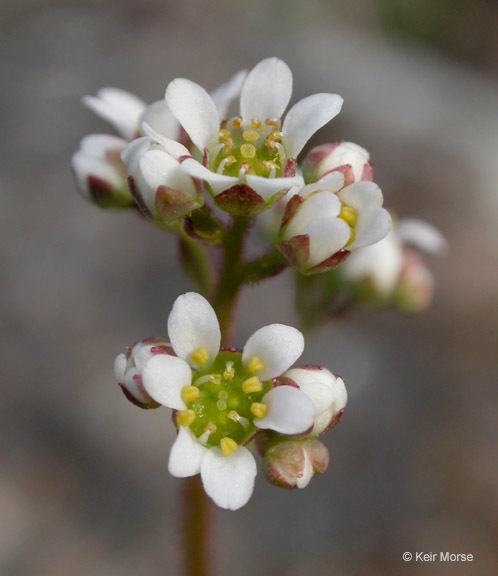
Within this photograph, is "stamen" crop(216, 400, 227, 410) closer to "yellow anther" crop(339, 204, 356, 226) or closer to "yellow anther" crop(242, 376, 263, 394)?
"yellow anther" crop(242, 376, 263, 394)

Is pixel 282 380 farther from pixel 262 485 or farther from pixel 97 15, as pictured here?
pixel 97 15

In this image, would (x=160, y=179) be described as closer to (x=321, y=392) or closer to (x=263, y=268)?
(x=263, y=268)

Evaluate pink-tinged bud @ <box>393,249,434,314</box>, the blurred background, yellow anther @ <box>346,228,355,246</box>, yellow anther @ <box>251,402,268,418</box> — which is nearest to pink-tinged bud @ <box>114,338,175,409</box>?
yellow anther @ <box>251,402,268,418</box>

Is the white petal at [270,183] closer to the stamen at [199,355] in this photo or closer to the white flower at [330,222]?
the white flower at [330,222]

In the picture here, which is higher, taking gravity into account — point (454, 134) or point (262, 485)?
point (454, 134)

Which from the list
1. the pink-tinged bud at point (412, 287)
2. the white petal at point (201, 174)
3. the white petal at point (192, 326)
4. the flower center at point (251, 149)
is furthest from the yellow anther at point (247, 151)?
the pink-tinged bud at point (412, 287)

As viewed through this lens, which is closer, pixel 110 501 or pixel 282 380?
pixel 282 380

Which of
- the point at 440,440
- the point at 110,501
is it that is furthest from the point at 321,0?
the point at 110,501

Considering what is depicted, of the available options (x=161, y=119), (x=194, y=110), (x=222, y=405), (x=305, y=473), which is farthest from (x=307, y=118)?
(x=305, y=473)
